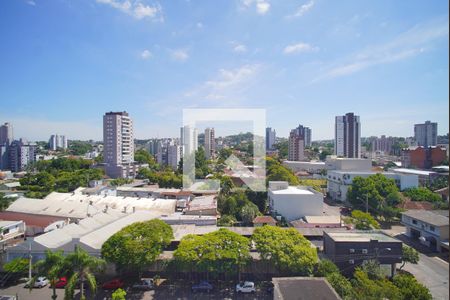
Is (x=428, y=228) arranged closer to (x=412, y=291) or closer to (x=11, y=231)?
(x=412, y=291)

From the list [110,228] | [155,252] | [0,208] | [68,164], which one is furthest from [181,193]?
[68,164]

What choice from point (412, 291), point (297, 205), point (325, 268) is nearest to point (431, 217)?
point (297, 205)

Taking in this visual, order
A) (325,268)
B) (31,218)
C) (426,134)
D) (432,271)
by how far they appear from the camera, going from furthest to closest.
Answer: (426,134)
(31,218)
(432,271)
(325,268)

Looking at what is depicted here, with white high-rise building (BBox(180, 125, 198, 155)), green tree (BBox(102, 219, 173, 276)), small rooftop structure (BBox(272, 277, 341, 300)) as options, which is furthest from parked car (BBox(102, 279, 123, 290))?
white high-rise building (BBox(180, 125, 198, 155))

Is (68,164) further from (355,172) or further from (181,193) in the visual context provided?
(355,172)

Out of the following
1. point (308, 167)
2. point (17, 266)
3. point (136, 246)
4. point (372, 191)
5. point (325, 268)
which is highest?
point (308, 167)

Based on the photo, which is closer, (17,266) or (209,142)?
(17,266)
